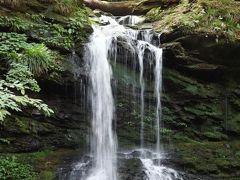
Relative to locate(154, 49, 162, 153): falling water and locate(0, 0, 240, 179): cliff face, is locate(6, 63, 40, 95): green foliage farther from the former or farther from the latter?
locate(154, 49, 162, 153): falling water

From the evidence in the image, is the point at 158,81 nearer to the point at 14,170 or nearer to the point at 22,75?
the point at 22,75

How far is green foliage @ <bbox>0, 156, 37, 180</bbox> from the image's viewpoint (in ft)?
24.1

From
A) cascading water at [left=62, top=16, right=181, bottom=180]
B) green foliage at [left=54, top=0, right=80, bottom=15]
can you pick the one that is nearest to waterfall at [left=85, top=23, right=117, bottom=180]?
cascading water at [left=62, top=16, right=181, bottom=180]

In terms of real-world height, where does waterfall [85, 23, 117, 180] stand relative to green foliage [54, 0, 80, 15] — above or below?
below

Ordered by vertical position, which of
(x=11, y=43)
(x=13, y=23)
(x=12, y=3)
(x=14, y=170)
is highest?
(x=12, y=3)

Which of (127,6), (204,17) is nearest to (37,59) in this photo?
(204,17)

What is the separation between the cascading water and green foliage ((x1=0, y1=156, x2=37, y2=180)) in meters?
0.82

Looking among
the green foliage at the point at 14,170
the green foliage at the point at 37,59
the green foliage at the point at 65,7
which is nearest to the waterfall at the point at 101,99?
the green foliage at the point at 65,7

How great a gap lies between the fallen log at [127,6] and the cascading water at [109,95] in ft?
8.04

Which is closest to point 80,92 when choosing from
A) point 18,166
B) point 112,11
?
point 18,166

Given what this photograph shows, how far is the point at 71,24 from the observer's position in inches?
381

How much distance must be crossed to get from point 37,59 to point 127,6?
5978 mm

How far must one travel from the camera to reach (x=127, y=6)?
1351 cm

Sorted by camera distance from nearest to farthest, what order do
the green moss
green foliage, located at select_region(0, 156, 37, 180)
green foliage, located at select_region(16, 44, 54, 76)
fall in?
green foliage, located at select_region(0, 156, 37, 180) < green foliage, located at select_region(16, 44, 54, 76) < the green moss
